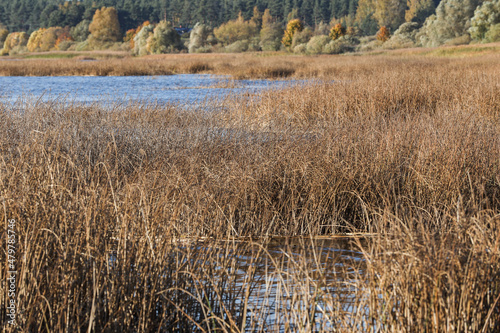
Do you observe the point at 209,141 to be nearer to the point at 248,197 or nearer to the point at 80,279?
the point at 248,197

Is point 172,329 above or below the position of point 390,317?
below

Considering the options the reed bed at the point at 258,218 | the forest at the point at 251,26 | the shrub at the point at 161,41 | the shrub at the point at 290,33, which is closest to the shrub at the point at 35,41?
the forest at the point at 251,26

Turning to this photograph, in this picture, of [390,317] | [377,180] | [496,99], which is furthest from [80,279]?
[496,99]

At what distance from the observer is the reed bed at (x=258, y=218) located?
2213 mm

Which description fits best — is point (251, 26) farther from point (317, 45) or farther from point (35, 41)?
point (317, 45)

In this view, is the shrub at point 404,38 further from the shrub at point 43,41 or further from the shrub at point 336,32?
the shrub at point 43,41

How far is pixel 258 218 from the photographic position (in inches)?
164

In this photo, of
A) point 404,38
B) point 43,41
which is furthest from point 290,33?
point 43,41

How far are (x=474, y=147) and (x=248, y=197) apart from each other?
200 cm

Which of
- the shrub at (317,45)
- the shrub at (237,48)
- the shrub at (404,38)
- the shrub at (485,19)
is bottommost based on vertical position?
the shrub at (404,38)

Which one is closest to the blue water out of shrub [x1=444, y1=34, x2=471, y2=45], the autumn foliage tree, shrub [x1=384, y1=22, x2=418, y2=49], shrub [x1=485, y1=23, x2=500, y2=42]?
shrub [x1=485, y1=23, x2=500, y2=42]

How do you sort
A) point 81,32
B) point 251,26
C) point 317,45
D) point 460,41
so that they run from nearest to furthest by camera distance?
point 317,45 < point 460,41 < point 251,26 < point 81,32

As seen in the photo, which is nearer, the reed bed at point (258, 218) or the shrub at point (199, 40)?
the reed bed at point (258, 218)

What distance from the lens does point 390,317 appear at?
7.19 ft
